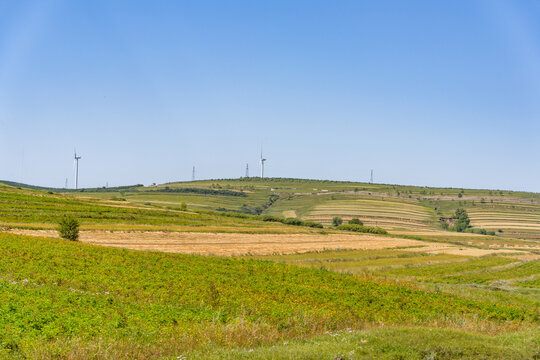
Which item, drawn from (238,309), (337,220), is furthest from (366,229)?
(238,309)

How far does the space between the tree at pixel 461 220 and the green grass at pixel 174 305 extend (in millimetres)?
154148

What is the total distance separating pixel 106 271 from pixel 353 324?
1793 centimetres

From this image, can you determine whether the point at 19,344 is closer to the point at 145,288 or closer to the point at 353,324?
the point at 145,288

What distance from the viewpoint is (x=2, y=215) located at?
79.6 meters

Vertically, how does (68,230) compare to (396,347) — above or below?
above

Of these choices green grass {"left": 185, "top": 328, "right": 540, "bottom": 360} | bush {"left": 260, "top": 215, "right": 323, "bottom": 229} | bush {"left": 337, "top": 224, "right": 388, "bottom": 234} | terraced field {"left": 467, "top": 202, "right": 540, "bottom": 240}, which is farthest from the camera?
terraced field {"left": 467, "top": 202, "right": 540, "bottom": 240}

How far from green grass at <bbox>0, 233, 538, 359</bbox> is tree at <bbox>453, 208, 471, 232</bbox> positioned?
506 feet

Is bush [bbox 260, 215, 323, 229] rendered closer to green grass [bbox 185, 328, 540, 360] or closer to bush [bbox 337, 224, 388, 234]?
bush [bbox 337, 224, 388, 234]

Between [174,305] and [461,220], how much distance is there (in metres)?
180

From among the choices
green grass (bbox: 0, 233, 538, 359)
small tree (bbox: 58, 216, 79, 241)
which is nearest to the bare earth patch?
small tree (bbox: 58, 216, 79, 241)

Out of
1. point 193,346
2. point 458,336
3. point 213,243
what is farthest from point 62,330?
point 213,243

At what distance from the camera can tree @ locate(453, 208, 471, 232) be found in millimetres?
182000

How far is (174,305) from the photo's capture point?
83.5 feet

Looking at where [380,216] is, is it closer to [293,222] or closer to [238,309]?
[293,222]
